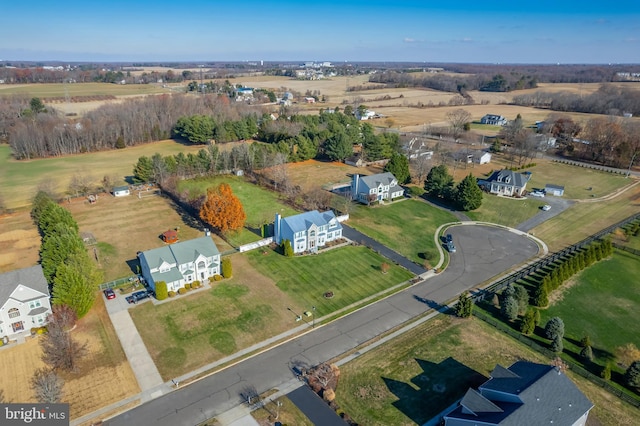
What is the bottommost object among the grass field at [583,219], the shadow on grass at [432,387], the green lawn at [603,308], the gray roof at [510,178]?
the shadow on grass at [432,387]

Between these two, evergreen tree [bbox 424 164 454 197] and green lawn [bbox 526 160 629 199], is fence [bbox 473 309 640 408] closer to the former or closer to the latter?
evergreen tree [bbox 424 164 454 197]

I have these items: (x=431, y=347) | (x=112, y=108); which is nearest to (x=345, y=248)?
(x=431, y=347)

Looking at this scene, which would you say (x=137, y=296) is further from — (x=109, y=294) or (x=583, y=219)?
(x=583, y=219)

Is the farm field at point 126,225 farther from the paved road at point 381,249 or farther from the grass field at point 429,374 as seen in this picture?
the grass field at point 429,374

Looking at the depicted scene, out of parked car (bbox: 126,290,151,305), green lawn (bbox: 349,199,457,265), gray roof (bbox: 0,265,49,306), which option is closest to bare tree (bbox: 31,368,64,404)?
gray roof (bbox: 0,265,49,306)

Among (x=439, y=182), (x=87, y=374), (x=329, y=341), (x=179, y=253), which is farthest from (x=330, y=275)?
(x=439, y=182)

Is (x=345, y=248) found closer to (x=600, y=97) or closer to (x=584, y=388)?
(x=584, y=388)

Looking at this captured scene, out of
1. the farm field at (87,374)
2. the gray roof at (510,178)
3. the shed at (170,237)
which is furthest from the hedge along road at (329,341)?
the shed at (170,237)
